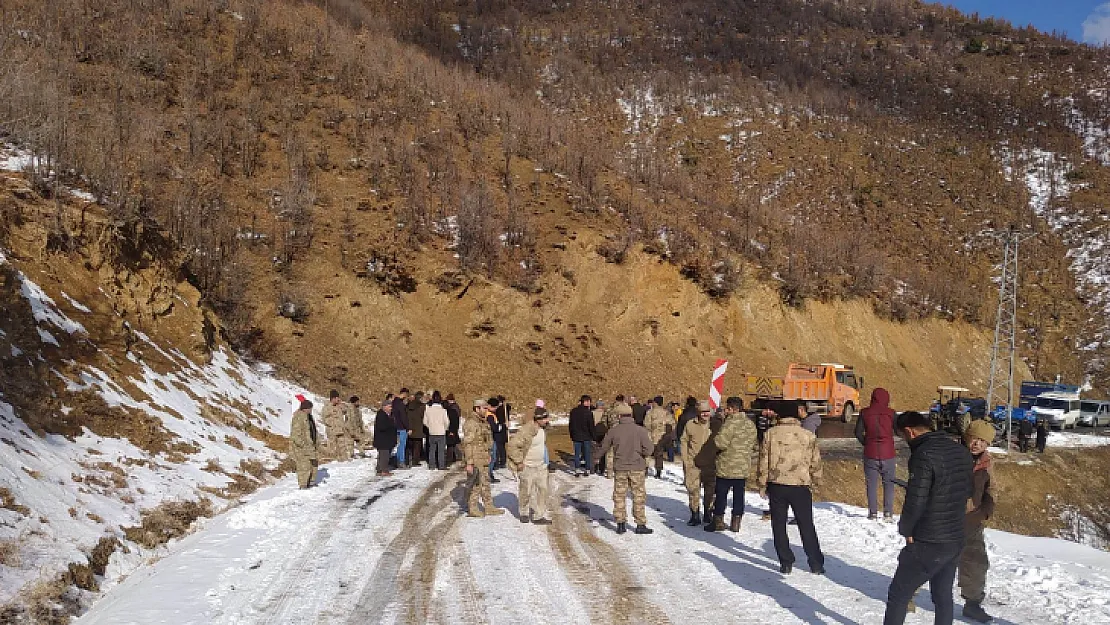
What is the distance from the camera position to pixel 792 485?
8406mm

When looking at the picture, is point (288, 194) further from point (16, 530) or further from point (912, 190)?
point (912, 190)

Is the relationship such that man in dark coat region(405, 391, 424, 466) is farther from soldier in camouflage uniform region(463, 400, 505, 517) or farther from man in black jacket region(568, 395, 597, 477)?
soldier in camouflage uniform region(463, 400, 505, 517)

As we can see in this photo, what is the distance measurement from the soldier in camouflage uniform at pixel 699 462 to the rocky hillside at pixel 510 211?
16.3 m

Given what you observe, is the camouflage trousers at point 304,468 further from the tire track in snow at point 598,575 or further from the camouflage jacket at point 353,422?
the tire track in snow at point 598,575

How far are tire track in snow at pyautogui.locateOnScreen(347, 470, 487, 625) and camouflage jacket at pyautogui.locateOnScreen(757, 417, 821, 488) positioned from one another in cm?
380

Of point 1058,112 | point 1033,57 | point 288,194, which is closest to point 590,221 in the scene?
point 288,194

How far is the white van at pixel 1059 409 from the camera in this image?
3428 cm

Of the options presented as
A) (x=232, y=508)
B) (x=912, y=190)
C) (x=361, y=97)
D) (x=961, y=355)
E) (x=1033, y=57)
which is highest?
(x=1033, y=57)

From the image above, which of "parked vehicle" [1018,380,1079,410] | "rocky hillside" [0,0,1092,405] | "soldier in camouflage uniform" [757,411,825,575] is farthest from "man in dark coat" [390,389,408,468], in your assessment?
"parked vehicle" [1018,380,1079,410]

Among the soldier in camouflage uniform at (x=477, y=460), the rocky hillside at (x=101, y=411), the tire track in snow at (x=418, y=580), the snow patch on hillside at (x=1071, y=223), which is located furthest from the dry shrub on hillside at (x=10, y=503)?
the snow patch on hillside at (x=1071, y=223)

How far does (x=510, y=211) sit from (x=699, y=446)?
2650 cm

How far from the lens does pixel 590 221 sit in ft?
121

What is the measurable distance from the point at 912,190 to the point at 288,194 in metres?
56.3

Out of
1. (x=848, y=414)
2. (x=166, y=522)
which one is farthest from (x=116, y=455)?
(x=848, y=414)
